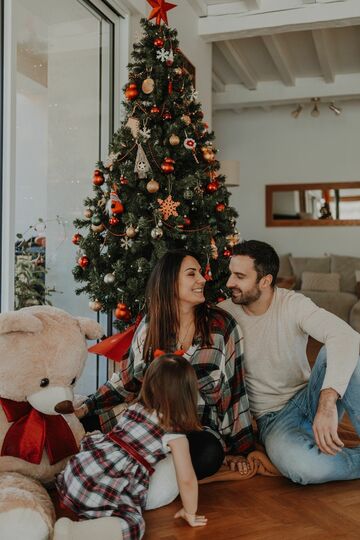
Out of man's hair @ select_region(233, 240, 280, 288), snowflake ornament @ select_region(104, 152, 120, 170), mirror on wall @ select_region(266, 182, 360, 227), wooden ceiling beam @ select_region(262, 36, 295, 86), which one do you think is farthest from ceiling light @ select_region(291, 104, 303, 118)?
man's hair @ select_region(233, 240, 280, 288)

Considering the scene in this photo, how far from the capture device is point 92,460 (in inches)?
80.4

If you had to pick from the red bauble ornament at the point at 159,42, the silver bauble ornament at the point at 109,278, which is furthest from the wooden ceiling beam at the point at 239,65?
the silver bauble ornament at the point at 109,278

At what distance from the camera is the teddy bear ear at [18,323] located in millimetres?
2084

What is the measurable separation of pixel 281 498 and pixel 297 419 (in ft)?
1.10

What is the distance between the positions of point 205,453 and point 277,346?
54cm

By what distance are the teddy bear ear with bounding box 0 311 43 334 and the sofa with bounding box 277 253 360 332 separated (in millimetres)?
5682

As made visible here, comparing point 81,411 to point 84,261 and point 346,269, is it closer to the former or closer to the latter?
point 84,261

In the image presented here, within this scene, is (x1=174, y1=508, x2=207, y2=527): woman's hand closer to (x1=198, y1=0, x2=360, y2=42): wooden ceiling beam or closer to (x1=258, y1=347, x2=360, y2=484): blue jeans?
(x1=258, y1=347, x2=360, y2=484): blue jeans

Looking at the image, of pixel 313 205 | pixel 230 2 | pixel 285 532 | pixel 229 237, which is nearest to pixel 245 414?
pixel 285 532

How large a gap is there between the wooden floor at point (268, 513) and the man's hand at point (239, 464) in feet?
0.15

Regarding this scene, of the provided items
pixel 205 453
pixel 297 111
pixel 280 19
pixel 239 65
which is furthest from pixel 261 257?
pixel 297 111

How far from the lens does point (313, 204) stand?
898 centimetres

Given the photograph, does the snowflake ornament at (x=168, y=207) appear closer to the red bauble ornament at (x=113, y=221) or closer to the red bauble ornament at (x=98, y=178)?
the red bauble ornament at (x=113, y=221)

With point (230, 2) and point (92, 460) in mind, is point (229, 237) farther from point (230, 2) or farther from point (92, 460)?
point (230, 2)
